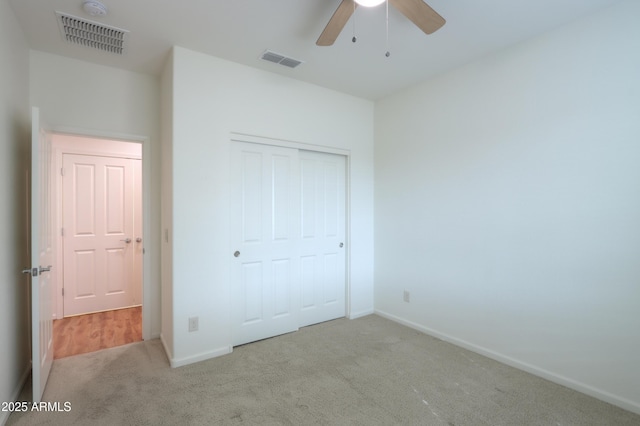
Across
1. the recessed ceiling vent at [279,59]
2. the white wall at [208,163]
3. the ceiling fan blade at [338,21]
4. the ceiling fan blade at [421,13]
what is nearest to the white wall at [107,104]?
the white wall at [208,163]

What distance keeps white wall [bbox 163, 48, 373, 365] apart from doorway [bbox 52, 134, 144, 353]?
54.6 inches

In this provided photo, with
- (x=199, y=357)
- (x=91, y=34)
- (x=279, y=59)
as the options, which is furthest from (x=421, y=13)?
(x=199, y=357)

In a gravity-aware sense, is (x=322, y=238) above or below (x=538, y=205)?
below

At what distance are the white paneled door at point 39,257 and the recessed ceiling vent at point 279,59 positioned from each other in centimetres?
175

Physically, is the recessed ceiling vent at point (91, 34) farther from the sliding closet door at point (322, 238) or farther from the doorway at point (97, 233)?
the sliding closet door at point (322, 238)

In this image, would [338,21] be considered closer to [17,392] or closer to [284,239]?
[284,239]

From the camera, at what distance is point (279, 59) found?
9.45ft

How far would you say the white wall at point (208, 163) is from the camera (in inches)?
104

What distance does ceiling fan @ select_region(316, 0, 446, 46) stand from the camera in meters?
1.76

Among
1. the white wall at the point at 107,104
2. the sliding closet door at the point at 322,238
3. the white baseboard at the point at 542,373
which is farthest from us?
the sliding closet door at the point at 322,238

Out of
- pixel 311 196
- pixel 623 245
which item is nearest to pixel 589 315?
pixel 623 245

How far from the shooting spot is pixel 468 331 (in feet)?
9.74

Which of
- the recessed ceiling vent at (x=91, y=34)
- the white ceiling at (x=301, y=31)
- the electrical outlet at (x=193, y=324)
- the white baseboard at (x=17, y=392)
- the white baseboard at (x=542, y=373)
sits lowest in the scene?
the white baseboard at (x=542, y=373)

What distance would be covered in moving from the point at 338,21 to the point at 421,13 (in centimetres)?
50
